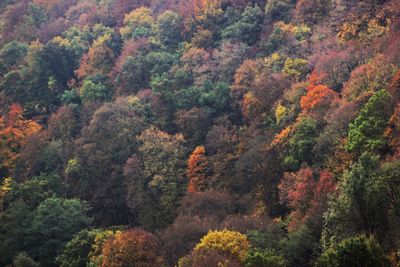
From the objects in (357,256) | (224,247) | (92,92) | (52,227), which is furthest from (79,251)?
(92,92)

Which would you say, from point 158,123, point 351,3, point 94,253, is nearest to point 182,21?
point 158,123

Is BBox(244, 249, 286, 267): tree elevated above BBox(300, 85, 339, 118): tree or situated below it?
below

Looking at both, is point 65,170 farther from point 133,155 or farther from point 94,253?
point 94,253

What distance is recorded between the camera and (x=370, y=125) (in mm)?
39531

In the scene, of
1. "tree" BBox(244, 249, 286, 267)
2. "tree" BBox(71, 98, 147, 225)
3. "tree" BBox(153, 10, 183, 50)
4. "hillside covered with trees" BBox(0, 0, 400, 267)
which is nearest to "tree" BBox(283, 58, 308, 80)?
"hillside covered with trees" BBox(0, 0, 400, 267)

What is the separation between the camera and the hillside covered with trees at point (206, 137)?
3600 cm

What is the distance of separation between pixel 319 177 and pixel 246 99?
1802cm

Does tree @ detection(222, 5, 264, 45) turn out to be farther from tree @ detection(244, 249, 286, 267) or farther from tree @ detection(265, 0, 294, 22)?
tree @ detection(244, 249, 286, 267)

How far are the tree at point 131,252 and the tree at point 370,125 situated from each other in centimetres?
1670

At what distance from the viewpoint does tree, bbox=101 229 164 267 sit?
38.1 meters

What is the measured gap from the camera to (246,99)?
58.5 meters

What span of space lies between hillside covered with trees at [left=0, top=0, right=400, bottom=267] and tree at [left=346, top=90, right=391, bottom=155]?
11 centimetres

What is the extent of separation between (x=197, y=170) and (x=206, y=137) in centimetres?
521

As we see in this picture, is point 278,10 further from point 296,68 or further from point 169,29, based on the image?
point 169,29
